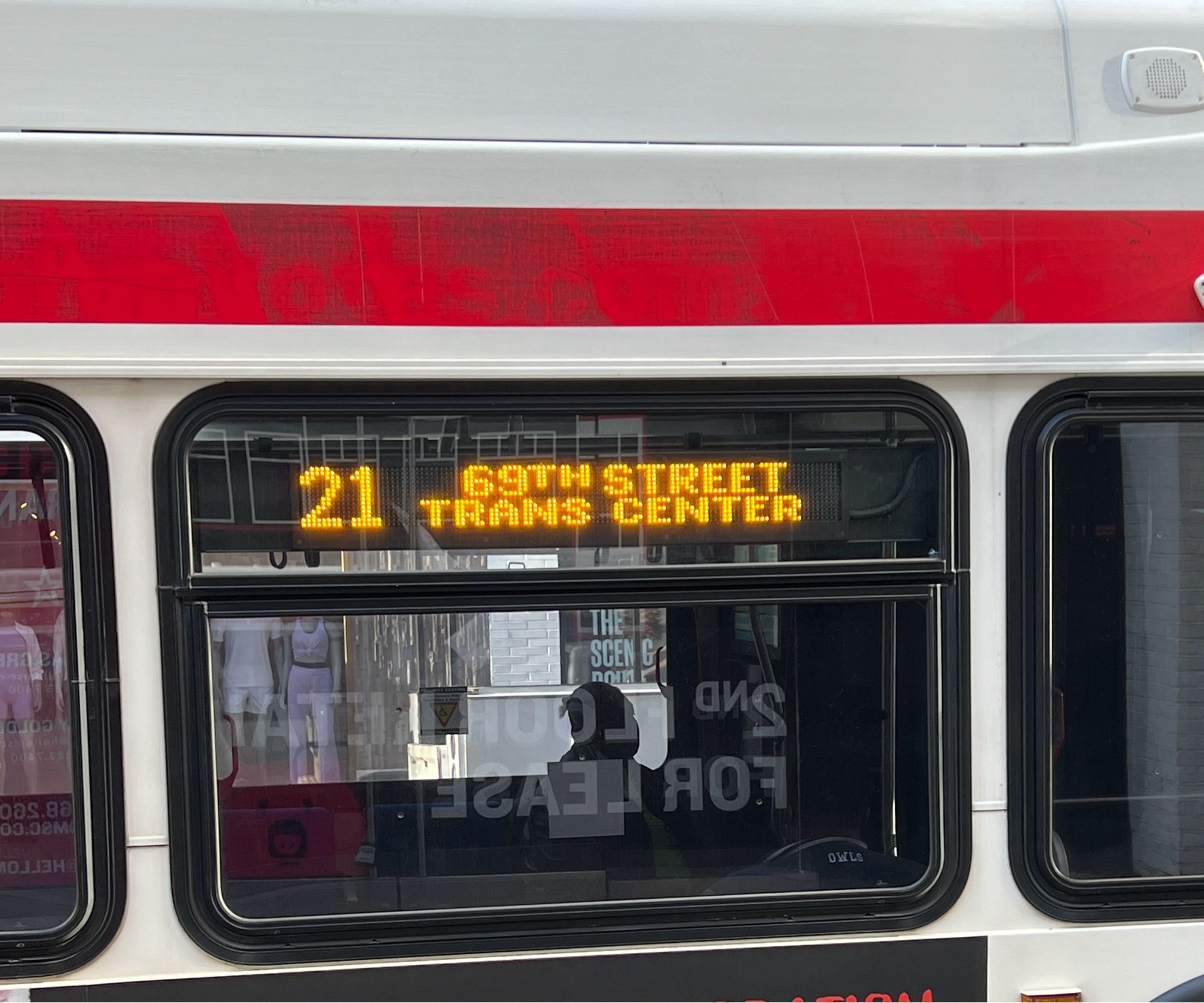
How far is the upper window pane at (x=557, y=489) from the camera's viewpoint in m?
2.18

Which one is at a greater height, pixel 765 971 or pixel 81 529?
pixel 81 529

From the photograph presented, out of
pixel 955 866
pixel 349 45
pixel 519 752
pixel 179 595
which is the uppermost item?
pixel 349 45

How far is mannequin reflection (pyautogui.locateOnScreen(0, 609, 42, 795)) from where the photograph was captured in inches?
85.1

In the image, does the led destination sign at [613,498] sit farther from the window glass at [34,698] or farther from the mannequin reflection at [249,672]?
the window glass at [34,698]

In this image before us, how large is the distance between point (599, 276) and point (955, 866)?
1.51 m

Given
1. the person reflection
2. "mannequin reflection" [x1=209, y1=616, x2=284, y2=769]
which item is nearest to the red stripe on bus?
"mannequin reflection" [x1=209, y1=616, x2=284, y2=769]

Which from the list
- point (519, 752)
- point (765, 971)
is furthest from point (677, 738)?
point (765, 971)

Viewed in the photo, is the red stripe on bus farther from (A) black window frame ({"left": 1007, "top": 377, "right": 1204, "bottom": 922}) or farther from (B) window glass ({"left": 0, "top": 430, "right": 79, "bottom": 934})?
(B) window glass ({"left": 0, "top": 430, "right": 79, "bottom": 934})

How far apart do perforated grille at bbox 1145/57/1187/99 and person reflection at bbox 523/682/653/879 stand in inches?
70.0

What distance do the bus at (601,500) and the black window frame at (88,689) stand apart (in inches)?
0.4

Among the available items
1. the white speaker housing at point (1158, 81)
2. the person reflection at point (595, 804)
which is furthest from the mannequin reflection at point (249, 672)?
the white speaker housing at point (1158, 81)

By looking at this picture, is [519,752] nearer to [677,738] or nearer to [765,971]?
[677,738]

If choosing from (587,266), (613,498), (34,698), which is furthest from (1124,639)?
(34,698)

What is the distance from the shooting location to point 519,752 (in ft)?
7.53
